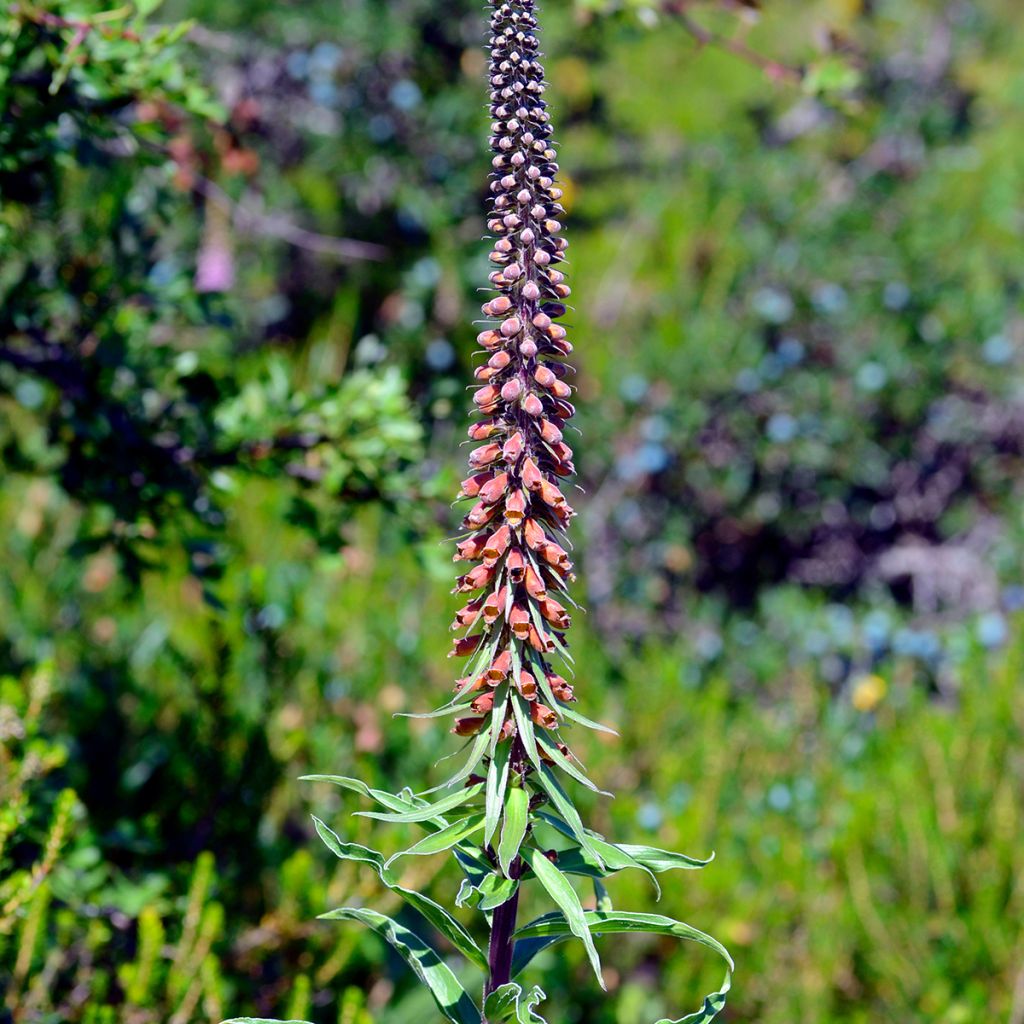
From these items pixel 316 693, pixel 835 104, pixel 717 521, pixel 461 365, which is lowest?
pixel 316 693

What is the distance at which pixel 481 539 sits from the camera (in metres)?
1.22

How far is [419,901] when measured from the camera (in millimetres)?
1190

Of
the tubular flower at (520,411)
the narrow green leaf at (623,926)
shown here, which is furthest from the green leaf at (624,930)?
the tubular flower at (520,411)

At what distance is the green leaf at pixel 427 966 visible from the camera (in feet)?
3.91

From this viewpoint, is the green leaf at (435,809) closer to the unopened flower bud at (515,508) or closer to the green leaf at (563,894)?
the green leaf at (563,894)

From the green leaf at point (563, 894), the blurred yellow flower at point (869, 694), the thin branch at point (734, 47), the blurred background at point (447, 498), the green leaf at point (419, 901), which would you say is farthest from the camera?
the blurred yellow flower at point (869, 694)

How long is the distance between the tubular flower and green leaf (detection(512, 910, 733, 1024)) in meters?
0.22

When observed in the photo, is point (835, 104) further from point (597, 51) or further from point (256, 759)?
point (597, 51)

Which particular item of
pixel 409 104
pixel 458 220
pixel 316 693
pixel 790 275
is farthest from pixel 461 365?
pixel 316 693

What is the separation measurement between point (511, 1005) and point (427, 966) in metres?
0.14

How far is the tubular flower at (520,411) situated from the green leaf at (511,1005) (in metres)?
0.26

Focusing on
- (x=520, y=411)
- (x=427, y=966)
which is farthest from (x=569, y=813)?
(x=520, y=411)

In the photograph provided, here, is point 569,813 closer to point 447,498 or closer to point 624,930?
point 624,930

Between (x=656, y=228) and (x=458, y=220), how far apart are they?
1.26 m
